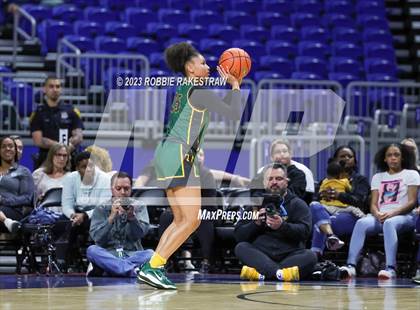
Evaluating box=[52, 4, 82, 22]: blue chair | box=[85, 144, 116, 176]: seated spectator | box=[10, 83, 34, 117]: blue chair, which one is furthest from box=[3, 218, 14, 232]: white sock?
box=[52, 4, 82, 22]: blue chair

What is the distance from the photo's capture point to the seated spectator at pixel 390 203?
449 inches

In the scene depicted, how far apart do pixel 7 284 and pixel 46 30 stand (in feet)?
32.2

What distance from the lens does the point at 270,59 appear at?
63.8 ft

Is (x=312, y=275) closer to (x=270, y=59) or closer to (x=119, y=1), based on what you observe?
(x=270, y=59)

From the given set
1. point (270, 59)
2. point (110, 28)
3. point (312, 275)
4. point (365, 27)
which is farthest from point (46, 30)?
point (312, 275)

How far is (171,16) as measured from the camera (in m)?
20.2

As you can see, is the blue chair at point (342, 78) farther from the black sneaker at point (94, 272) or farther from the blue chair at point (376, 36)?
the black sneaker at point (94, 272)

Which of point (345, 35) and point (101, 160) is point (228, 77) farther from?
point (345, 35)

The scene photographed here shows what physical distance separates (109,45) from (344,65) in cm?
443

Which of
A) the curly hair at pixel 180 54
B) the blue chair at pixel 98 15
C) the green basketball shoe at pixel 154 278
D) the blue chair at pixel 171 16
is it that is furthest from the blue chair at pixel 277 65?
the green basketball shoe at pixel 154 278

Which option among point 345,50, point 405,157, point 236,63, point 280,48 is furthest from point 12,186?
point 345,50

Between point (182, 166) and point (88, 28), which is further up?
point (88, 28)

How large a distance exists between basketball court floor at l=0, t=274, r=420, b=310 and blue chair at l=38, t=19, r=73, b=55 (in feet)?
27.8

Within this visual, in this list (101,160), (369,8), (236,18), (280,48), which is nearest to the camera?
(101,160)
